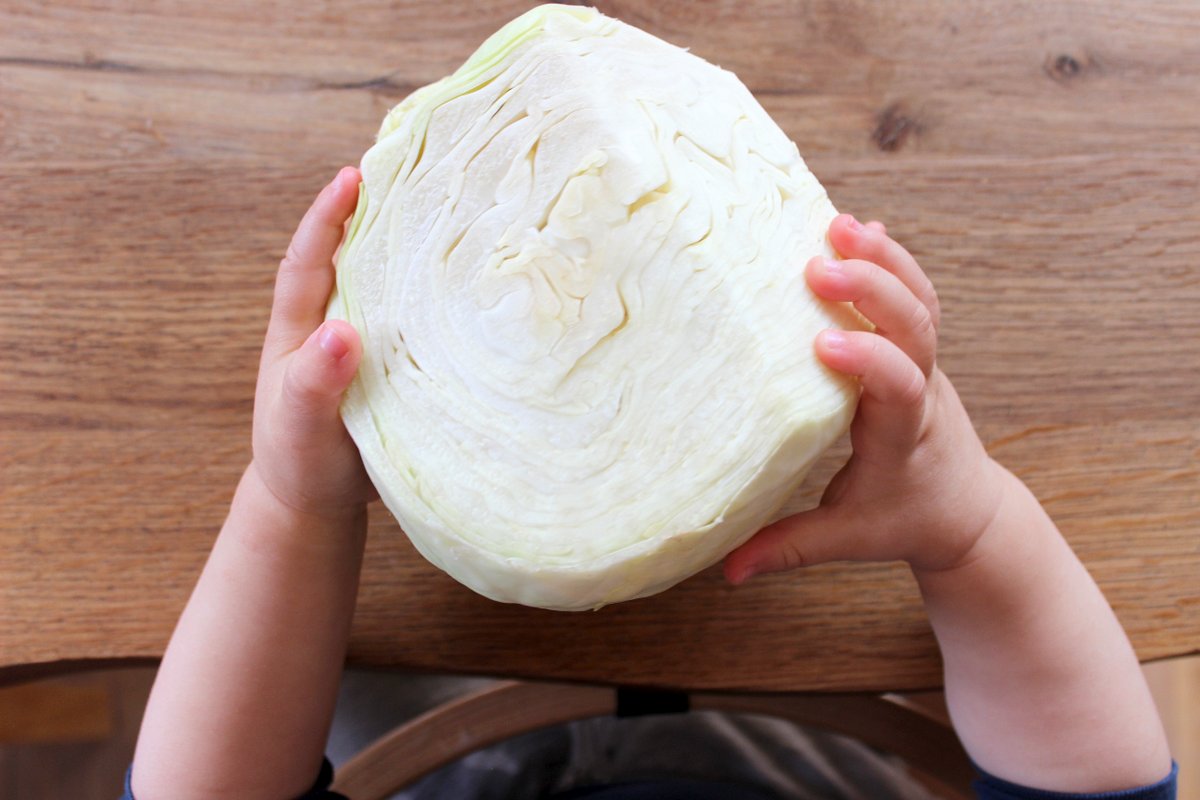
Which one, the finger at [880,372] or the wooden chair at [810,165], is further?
the wooden chair at [810,165]

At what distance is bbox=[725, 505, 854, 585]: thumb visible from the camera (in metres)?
0.67

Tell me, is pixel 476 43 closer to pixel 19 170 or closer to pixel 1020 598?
pixel 19 170

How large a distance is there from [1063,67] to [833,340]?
0.57 m

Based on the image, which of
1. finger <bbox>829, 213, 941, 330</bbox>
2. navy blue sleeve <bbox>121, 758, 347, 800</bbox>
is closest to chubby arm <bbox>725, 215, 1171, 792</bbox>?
finger <bbox>829, 213, 941, 330</bbox>

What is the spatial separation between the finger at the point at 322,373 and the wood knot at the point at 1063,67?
0.76 m

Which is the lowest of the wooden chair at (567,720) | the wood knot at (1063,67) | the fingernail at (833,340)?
the wooden chair at (567,720)

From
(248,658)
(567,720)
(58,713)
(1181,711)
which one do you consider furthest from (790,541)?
(58,713)

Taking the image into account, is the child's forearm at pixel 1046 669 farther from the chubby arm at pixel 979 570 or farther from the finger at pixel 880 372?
the finger at pixel 880 372

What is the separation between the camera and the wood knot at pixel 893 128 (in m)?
0.86

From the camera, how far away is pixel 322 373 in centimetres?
56

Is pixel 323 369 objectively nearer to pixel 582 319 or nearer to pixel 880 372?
pixel 582 319

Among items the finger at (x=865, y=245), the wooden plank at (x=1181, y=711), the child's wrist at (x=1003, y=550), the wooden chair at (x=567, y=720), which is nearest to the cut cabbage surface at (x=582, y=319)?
the finger at (x=865, y=245)

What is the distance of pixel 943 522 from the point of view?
0.68 meters

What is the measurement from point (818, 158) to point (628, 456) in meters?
0.47
